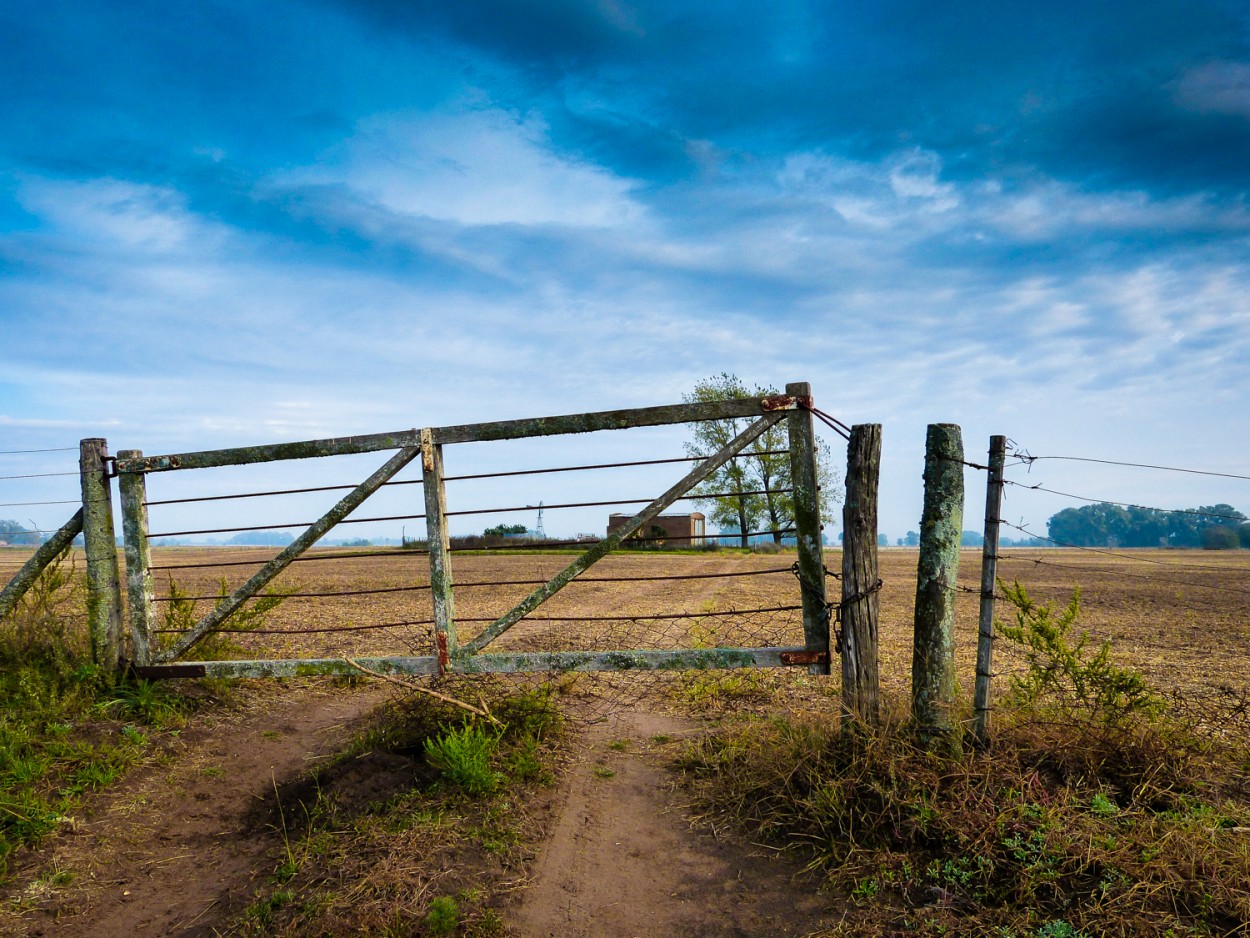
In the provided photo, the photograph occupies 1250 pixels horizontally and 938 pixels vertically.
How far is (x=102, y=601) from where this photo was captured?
672cm

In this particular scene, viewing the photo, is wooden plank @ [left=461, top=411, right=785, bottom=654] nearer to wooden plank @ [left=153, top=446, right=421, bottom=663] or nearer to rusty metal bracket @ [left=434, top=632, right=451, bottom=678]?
rusty metal bracket @ [left=434, top=632, right=451, bottom=678]

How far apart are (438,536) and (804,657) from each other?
116 inches

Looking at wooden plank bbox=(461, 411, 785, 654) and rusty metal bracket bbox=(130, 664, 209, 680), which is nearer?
wooden plank bbox=(461, 411, 785, 654)

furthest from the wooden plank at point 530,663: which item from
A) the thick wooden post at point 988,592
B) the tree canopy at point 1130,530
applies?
the tree canopy at point 1130,530

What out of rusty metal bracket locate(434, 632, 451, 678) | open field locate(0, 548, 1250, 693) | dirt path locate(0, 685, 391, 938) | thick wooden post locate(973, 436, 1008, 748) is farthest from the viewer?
open field locate(0, 548, 1250, 693)

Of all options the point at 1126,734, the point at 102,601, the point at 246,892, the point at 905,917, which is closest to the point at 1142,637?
the point at 1126,734

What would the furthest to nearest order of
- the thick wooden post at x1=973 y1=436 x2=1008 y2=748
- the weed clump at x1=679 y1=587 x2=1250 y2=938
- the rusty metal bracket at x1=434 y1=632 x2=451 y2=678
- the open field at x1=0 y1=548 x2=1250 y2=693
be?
the open field at x1=0 y1=548 x2=1250 y2=693, the rusty metal bracket at x1=434 y1=632 x2=451 y2=678, the thick wooden post at x1=973 y1=436 x2=1008 y2=748, the weed clump at x1=679 y1=587 x2=1250 y2=938

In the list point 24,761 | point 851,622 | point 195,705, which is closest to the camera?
point 851,622

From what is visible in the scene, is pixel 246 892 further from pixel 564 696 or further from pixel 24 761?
pixel 564 696

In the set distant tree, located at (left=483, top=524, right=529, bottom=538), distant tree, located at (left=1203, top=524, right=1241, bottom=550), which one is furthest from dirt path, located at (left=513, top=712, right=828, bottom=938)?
distant tree, located at (left=1203, top=524, right=1241, bottom=550)

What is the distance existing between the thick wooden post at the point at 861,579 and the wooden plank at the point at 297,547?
132 inches

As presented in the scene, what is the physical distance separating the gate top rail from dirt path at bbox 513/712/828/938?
2.57 meters

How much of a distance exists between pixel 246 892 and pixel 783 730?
3.43 metres

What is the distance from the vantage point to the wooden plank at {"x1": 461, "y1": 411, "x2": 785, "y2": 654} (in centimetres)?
516
